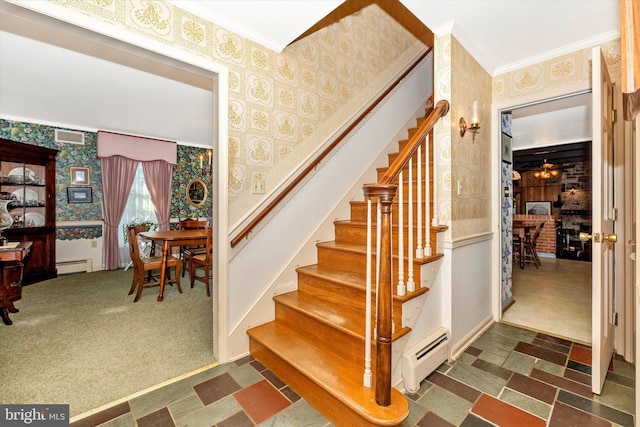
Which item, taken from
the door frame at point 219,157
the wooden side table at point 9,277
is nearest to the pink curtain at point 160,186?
the wooden side table at point 9,277

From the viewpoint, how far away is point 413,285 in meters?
1.80

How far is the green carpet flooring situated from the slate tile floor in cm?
23

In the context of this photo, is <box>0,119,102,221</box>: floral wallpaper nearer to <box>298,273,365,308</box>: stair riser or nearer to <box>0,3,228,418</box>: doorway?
<box>0,3,228,418</box>: doorway

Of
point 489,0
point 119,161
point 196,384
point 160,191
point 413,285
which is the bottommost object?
point 196,384

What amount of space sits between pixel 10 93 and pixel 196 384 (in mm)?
4446

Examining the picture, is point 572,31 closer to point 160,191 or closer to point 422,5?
point 422,5

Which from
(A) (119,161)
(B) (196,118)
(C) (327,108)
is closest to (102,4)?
(C) (327,108)

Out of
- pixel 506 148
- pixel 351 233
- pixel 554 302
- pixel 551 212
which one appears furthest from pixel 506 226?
pixel 551 212

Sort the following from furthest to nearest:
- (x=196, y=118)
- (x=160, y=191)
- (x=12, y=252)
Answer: (x=160, y=191) → (x=196, y=118) → (x=12, y=252)

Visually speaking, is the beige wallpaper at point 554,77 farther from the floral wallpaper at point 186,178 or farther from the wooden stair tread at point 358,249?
the floral wallpaper at point 186,178

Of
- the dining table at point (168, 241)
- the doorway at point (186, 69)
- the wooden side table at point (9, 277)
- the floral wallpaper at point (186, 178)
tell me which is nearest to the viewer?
the doorway at point (186, 69)

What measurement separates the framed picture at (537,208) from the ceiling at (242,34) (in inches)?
164

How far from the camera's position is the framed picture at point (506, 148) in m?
3.11

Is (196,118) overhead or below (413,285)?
overhead
